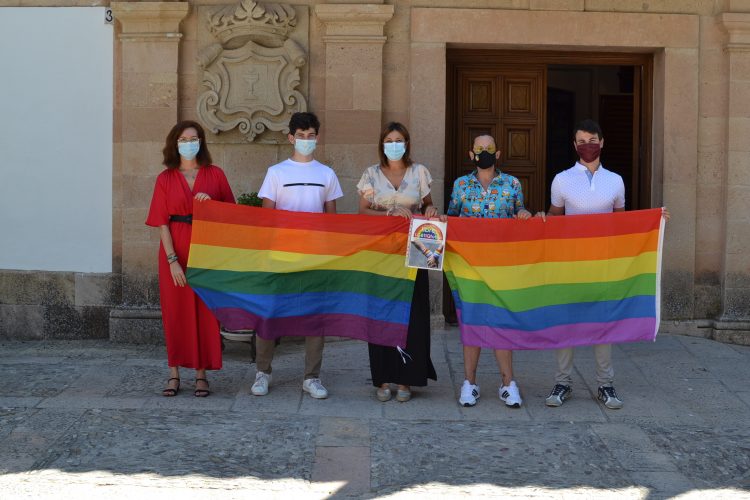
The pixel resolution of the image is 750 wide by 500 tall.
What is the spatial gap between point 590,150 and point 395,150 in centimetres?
126

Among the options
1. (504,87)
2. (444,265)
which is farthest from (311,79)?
(444,265)

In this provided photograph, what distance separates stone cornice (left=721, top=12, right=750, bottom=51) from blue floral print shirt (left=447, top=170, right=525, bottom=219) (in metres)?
3.25

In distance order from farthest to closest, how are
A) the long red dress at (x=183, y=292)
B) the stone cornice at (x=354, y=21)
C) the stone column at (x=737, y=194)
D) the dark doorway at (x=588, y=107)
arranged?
the dark doorway at (x=588, y=107) → the stone column at (x=737, y=194) → the stone cornice at (x=354, y=21) → the long red dress at (x=183, y=292)

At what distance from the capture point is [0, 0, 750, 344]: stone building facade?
874 centimetres

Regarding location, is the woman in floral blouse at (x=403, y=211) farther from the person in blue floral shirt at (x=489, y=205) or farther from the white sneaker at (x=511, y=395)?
the white sneaker at (x=511, y=395)

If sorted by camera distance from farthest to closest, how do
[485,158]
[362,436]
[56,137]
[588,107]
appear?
[588,107] < [56,137] < [485,158] < [362,436]

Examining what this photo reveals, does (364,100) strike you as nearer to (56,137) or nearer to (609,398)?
(56,137)

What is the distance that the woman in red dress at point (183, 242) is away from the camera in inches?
266

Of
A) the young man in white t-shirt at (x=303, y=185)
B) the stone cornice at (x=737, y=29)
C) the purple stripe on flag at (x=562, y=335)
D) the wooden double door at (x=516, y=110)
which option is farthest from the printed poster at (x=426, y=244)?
the stone cornice at (x=737, y=29)

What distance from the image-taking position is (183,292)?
6.83 m

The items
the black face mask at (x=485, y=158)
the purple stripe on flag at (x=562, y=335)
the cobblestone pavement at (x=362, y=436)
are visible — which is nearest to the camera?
the cobblestone pavement at (x=362, y=436)

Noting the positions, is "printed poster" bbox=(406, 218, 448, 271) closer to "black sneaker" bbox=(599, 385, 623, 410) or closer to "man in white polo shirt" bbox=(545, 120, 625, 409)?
"man in white polo shirt" bbox=(545, 120, 625, 409)

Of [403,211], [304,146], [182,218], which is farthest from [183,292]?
[403,211]

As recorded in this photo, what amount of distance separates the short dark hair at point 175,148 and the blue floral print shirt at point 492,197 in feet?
5.45
